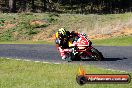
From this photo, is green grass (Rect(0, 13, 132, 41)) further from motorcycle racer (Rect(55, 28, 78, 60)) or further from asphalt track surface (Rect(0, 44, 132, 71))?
motorcycle racer (Rect(55, 28, 78, 60))

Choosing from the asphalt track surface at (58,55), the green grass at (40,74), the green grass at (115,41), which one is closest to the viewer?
the green grass at (40,74)

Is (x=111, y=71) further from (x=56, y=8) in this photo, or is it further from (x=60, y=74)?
(x=56, y=8)

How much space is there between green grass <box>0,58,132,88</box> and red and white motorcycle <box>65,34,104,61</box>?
67.2 inches

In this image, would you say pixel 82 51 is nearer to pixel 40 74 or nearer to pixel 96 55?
pixel 96 55

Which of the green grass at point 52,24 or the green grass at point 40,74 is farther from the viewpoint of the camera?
the green grass at point 52,24

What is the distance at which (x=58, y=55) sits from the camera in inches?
924

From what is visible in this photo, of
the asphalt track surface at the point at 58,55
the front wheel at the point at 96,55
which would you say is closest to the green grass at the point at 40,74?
the asphalt track surface at the point at 58,55

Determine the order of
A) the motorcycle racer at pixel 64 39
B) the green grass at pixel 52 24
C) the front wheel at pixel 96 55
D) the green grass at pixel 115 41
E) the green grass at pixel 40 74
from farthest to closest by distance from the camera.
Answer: the green grass at pixel 52 24 < the green grass at pixel 115 41 < the motorcycle racer at pixel 64 39 < the front wheel at pixel 96 55 < the green grass at pixel 40 74

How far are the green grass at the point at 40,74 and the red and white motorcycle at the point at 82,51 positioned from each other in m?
1.71

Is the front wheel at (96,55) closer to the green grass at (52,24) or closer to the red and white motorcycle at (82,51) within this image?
the red and white motorcycle at (82,51)

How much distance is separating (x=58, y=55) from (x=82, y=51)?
8.71 ft

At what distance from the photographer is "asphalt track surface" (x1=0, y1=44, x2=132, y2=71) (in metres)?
19.5

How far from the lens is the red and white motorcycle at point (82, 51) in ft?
68.5

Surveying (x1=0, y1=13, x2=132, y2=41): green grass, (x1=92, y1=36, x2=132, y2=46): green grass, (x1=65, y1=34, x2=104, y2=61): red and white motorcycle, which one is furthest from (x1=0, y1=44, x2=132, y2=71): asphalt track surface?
(x1=0, y1=13, x2=132, y2=41): green grass
